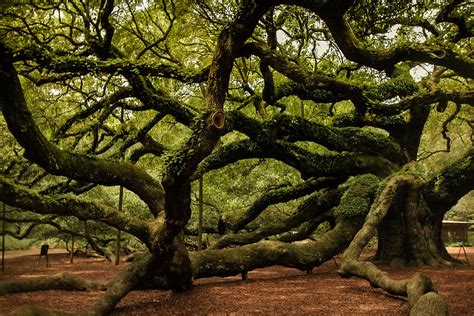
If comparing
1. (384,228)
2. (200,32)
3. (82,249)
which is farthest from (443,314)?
(82,249)

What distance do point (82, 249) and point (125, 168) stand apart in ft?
81.8

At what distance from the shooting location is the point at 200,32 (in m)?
19.0

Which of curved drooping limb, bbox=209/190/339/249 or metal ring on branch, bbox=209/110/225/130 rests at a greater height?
metal ring on branch, bbox=209/110/225/130

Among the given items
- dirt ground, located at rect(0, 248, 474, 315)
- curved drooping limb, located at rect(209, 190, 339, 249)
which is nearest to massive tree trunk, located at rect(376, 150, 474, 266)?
dirt ground, located at rect(0, 248, 474, 315)

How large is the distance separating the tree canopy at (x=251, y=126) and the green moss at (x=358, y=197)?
0.05m

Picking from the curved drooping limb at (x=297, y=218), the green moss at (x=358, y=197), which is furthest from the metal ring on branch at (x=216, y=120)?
the curved drooping limb at (x=297, y=218)

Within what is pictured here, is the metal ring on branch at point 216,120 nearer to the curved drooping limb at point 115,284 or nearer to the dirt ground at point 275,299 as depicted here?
the curved drooping limb at point 115,284

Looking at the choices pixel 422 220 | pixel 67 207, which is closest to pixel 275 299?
pixel 67 207

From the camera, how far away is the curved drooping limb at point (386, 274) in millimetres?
6062

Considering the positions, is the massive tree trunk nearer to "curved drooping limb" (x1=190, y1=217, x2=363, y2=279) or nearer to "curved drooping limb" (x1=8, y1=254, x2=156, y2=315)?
"curved drooping limb" (x1=190, y1=217, x2=363, y2=279)

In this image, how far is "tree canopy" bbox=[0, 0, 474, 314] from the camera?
7961 millimetres

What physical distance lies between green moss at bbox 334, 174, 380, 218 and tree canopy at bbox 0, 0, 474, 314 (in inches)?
2.0

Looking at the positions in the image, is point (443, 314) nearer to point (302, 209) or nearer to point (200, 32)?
point (302, 209)

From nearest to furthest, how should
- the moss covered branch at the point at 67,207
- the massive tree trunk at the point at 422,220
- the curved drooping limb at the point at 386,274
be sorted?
the curved drooping limb at the point at 386,274, the moss covered branch at the point at 67,207, the massive tree trunk at the point at 422,220
